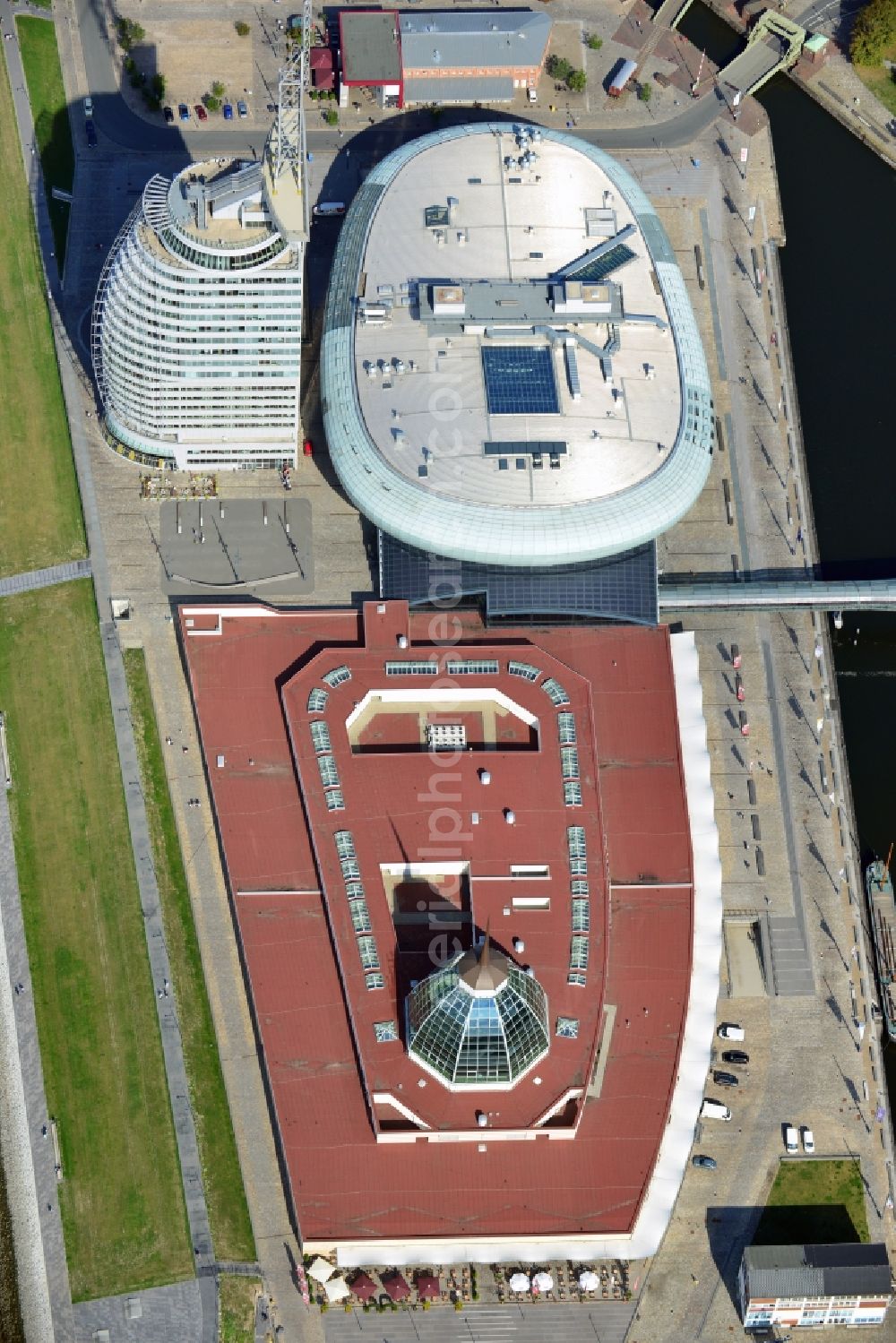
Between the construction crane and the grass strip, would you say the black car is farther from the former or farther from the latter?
the construction crane

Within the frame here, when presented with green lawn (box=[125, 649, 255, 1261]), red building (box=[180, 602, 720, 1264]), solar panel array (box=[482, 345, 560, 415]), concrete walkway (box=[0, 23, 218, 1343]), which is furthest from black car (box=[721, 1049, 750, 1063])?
solar panel array (box=[482, 345, 560, 415])

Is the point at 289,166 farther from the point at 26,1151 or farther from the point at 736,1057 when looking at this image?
the point at 26,1151

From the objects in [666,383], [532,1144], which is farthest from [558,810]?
[666,383]

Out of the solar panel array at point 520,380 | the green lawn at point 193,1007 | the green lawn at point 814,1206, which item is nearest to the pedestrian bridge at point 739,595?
the solar panel array at point 520,380

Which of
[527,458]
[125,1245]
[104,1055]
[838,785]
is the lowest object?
[125,1245]

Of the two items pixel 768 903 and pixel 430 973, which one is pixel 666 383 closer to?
Result: pixel 768 903

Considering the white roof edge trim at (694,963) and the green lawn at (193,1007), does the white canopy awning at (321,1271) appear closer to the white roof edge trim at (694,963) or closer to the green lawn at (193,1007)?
the green lawn at (193,1007)

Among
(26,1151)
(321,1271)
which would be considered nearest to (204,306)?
(26,1151)
